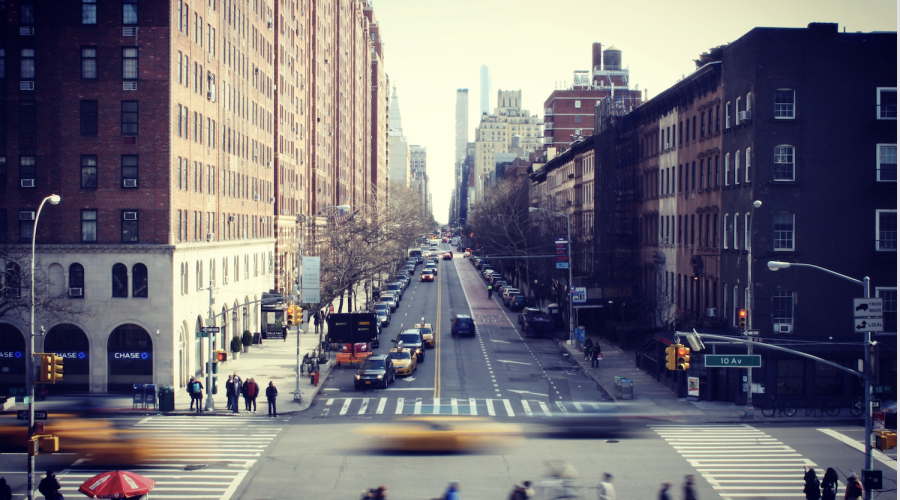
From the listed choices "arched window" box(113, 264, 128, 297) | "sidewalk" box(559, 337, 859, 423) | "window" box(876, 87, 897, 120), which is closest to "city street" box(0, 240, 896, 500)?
"sidewalk" box(559, 337, 859, 423)

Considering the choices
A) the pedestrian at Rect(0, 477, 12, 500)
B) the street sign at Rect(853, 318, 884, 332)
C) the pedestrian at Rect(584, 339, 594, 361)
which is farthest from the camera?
the pedestrian at Rect(584, 339, 594, 361)

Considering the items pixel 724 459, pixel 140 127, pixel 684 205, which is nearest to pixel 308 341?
pixel 140 127

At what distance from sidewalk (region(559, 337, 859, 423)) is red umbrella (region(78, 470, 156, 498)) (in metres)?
23.4

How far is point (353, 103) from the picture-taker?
449 feet

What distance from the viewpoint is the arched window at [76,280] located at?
134 feet

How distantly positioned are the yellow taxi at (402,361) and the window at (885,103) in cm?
2769

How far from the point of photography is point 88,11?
41.2 metres

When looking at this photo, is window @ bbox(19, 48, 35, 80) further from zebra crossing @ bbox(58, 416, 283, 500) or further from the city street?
zebra crossing @ bbox(58, 416, 283, 500)

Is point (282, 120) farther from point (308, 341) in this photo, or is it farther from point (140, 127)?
point (140, 127)

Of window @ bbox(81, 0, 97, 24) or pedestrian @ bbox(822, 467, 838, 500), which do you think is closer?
pedestrian @ bbox(822, 467, 838, 500)

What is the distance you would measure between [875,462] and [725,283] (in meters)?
18.6

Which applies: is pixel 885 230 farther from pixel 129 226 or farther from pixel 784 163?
pixel 129 226

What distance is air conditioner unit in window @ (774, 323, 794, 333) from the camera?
40.8 m

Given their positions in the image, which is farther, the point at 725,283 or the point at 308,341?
the point at 308,341
